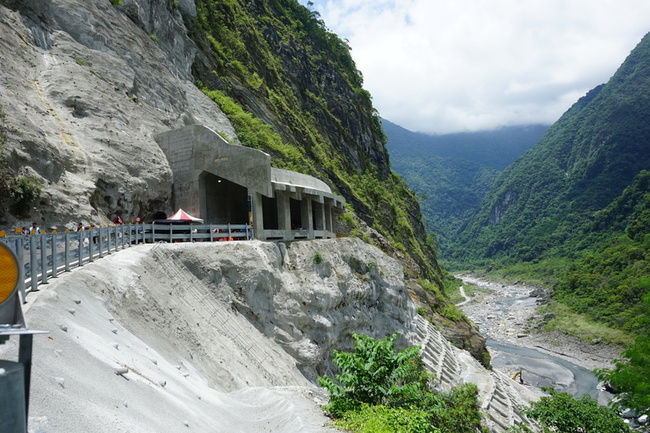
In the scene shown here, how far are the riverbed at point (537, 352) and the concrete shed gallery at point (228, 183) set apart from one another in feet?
116

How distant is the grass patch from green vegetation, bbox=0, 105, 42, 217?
6415 centimetres

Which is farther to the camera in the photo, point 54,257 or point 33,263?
point 54,257

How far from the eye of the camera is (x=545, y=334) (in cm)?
6706

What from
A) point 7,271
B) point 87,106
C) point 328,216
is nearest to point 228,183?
point 328,216

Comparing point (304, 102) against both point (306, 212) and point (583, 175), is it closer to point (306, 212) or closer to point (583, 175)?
point (306, 212)

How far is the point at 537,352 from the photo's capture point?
59812 mm

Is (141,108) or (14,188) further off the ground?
(141,108)

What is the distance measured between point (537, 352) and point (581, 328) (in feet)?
34.4

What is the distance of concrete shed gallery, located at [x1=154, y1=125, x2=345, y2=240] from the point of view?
74.6ft

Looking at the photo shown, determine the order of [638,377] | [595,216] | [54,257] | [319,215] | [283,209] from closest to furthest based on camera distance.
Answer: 1. [54,257]
2. [638,377]
3. [283,209]
4. [319,215]
5. [595,216]

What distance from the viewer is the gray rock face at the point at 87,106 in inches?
773

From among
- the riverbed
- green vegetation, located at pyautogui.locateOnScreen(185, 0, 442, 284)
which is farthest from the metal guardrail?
the riverbed

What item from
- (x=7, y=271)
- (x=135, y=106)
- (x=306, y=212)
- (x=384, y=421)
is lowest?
(x=384, y=421)

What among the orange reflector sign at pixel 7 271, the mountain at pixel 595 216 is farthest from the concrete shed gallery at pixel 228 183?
the mountain at pixel 595 216
